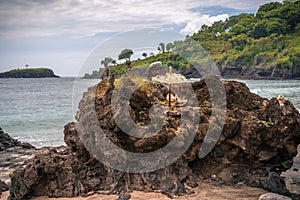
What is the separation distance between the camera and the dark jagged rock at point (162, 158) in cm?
789

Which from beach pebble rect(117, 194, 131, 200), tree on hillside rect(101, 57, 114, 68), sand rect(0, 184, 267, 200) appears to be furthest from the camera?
tree on hillside rect(101, 57, 114, 68)

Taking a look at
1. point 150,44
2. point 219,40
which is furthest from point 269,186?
point 219,40

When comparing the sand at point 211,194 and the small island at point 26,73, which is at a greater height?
the small island at point 26,73

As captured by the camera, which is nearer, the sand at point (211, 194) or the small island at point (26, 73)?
the sand at point (211, 194)

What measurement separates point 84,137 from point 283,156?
5.01 m

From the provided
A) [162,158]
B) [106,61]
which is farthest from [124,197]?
[106,61]

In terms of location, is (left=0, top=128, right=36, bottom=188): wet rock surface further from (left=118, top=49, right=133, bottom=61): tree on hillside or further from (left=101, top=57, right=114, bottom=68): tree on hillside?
(left=118, top=49, right=133, bottom=61): tree on hillside

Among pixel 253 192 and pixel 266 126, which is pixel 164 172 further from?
pixel 266 126

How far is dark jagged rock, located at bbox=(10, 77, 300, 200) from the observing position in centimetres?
789

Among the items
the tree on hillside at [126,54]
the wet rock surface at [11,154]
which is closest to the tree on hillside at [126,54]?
the tree on hillside at [126,54]

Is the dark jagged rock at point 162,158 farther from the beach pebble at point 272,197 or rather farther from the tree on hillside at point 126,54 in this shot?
the tree on hillside at point 126,54

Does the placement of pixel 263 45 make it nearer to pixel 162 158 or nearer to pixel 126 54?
pixel 126 54

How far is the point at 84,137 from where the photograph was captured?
323 inches

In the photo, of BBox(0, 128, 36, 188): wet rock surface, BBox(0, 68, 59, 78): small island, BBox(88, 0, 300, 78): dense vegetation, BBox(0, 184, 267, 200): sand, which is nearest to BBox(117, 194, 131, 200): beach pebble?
BBox(0, 184, 267, 200): sand
